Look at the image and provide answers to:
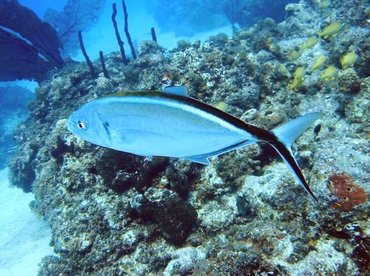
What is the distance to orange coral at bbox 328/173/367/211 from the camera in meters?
3.21

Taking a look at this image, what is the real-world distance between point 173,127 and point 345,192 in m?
2.49


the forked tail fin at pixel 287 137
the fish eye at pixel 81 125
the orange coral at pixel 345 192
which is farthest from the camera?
the orange coral at pixel 345 192

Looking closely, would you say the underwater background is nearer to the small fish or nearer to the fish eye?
the small fish

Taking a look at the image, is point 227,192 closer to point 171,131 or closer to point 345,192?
point 345,192

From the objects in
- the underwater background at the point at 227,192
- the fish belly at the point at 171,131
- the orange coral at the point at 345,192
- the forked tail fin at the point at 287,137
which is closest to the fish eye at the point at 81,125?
the fish belly at the point at 171,131

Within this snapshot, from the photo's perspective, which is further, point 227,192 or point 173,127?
point 227,192

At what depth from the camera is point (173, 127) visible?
1.58 metres

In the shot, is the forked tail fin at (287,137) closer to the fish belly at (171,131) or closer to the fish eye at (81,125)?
the fish belly at (171,131)

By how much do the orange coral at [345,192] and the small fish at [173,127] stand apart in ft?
7.17

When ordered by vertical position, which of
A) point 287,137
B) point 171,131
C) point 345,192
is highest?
point 171,131

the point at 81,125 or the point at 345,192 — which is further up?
the point at 81,125

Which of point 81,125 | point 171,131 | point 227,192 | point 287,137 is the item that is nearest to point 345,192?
point 227,192

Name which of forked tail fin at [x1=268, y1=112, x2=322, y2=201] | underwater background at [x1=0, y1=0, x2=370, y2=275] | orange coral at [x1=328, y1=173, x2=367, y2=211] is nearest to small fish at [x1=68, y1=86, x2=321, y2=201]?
forked tail fin at [x1=268, y1=112, x2=322, y2=201]

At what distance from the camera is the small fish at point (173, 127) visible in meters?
1.45
